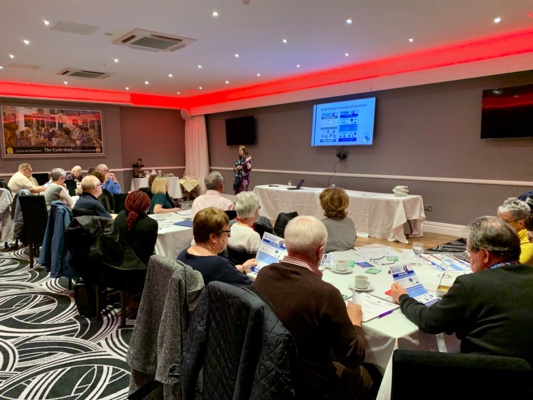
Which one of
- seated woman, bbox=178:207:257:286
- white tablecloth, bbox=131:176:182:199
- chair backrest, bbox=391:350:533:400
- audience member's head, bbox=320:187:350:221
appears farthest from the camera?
white tablecloth, bbox=131:176:182:199

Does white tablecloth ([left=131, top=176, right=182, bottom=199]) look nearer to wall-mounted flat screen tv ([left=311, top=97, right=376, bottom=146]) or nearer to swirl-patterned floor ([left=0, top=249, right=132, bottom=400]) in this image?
wall-mounted flat screen tv ([left=311, top=97, right=376, bottom=146])

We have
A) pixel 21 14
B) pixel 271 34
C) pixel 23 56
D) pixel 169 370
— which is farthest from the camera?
pixel 23 56

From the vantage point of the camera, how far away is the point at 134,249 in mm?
3242

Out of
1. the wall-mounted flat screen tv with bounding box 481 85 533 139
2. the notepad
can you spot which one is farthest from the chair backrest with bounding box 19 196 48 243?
the wall-mounted flat screen tv with bounding box 481 85 533 139

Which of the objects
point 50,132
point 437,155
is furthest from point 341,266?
point 50,132

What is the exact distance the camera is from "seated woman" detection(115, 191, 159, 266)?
3189mm

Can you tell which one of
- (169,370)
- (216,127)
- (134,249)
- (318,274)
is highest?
(216,127)

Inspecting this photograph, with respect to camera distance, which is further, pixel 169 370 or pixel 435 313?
pixel 169 370

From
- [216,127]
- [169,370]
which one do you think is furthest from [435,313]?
[216,127]

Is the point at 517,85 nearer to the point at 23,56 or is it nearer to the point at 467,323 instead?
the point at 467,323

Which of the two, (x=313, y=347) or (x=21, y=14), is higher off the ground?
(x=21, y=14)

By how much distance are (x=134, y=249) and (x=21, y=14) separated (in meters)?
3.33

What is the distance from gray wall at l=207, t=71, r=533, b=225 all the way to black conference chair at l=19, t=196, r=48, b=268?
545cm

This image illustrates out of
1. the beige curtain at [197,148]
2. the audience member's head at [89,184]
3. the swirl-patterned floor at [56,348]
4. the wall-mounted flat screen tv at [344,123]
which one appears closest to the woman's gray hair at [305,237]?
the swirl-patterned floor at [56,348]
